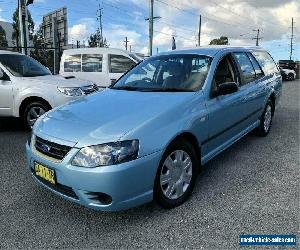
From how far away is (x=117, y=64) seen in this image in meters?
9.85

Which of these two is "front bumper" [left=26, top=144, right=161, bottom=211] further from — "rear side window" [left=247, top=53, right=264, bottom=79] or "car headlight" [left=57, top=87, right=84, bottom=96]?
"car headlight" [left=57, top=87, right=84, bottom=96]

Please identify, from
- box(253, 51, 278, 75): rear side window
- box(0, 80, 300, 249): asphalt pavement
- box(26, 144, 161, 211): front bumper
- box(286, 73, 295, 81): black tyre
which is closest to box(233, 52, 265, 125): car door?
box(253, 51, 278, 75): rear side window

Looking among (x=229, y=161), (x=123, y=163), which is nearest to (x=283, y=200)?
(x=229, y=161)

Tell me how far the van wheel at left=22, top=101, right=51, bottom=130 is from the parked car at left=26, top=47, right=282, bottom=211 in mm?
2501

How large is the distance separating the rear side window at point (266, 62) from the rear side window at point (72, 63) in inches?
228

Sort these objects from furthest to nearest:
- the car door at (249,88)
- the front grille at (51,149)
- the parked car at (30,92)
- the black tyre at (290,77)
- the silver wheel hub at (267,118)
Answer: the black tyre at (290,77) < the parked car at (30,92) < the silver wheel hub at (267,118) < the car door at (249,88) < the front grille at (51,149)

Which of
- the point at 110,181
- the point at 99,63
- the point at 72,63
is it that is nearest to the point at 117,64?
the point at 99,63

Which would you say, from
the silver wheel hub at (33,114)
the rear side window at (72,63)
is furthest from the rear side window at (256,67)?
the rear side window at (72,63)

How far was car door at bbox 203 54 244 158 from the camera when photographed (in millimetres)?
3920

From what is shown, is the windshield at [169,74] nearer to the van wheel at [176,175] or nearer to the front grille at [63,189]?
the van wheel at [176,175]

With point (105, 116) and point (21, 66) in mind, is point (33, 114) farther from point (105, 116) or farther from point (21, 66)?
point (105, 116)

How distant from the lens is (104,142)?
287cm

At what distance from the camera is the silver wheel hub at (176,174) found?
3260 millimetres

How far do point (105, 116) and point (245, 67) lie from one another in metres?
Result: 2.73
